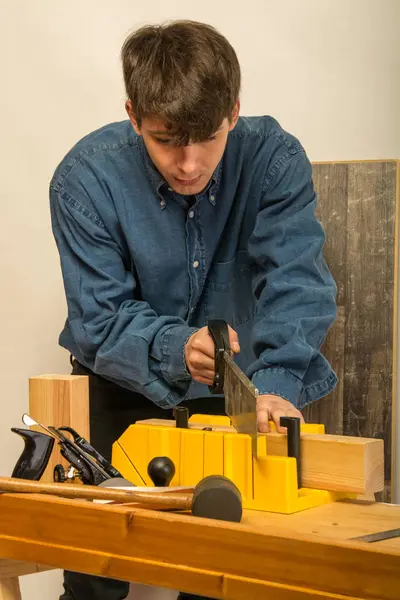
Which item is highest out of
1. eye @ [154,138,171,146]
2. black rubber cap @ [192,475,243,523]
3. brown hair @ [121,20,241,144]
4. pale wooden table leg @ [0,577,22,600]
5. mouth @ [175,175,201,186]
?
brown hair @ [121,20,241,144]

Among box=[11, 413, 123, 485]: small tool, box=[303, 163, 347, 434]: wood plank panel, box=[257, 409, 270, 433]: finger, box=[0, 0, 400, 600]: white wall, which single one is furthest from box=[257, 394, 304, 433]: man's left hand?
box=[0, 0, 400, 600]: white wall

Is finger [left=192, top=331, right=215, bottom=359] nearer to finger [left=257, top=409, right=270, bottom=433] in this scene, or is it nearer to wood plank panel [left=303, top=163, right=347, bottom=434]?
finger [left=257, top=409, right=270, bottom=433]

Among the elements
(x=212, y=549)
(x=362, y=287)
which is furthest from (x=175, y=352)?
(x=362, y=287)

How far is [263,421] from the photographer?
1.34 meters

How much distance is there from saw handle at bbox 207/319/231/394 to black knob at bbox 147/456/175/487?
6.4 inches

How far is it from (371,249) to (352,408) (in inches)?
15.8

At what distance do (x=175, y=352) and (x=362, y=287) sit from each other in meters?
0.87

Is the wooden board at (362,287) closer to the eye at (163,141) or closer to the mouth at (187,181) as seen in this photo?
the mouth at (187,181)

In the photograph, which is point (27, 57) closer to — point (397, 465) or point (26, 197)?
→ point (26, 197)

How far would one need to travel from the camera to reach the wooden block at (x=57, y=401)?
1417 mm

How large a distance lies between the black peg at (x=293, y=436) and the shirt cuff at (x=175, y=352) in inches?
11.5

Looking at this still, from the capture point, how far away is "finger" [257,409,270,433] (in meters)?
1.33

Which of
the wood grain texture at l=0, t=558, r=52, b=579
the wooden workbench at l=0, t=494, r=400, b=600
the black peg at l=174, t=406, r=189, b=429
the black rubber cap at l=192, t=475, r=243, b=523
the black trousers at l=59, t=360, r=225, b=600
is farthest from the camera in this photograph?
the black trousers at l=59, t=360, r=225, b=600

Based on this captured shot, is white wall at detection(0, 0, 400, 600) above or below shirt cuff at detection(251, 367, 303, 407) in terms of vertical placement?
above
